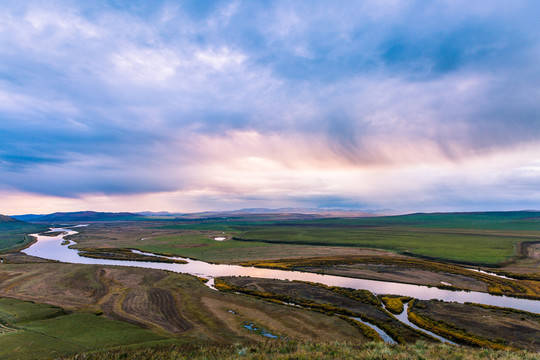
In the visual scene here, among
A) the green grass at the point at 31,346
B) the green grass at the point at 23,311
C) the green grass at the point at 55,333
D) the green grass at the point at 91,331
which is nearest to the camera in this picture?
the green grass at the point at 31,346

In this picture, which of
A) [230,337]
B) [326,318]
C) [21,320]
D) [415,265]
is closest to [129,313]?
[21,320]

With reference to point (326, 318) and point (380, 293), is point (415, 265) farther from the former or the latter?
point (326, 318)

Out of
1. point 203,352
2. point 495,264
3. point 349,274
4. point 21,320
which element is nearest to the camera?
point 203,352

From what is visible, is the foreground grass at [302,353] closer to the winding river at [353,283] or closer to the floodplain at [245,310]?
the floodplain at [245,310]

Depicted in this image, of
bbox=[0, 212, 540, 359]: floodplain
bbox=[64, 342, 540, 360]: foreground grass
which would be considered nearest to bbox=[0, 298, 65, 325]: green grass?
bbox=[0, 212, 540, 359]: floodplain

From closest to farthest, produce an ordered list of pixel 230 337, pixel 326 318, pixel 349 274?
pixel 230 337 → pixel 326 318 → pixel 349 274

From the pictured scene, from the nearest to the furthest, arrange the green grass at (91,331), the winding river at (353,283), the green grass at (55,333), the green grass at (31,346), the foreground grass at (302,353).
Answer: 1. the foreground grass at (302,353)
2. the green grass at (31,346)
3. the green grass at (55,333)
4. the green grass at (91,331)
5. the winding river at (353,283)

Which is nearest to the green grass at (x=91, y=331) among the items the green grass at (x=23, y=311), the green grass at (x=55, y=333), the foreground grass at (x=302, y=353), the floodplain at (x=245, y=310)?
the green grass at (x=55, y=333)

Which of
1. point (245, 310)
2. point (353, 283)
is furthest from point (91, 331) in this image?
point (353, 283)
